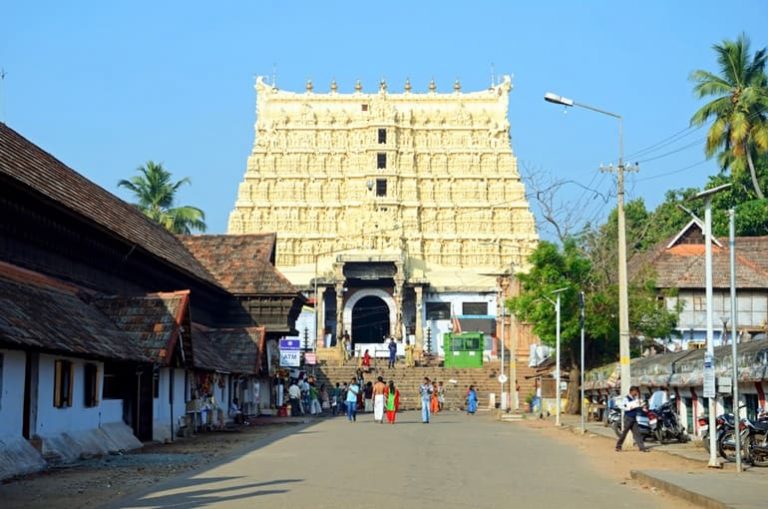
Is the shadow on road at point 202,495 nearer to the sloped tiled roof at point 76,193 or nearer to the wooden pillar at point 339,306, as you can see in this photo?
the sloped tiled roof at point 76,193

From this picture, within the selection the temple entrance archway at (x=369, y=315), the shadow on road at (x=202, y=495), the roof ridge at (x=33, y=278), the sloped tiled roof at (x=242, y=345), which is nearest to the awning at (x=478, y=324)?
the temple entrance archway at (x=369, y=315)

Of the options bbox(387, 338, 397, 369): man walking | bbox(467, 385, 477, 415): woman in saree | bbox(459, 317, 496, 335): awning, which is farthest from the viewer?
bbox(459, 317, 496, 335): awning

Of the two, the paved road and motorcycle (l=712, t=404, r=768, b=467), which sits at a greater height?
motorcycle (l=712, t=404, r=768, b=467)

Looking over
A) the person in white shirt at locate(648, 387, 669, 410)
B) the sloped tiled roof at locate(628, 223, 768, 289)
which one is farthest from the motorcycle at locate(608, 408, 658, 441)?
the sloped tiled roof at locate(628, 223, 768, 289)

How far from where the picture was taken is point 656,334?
155 ft

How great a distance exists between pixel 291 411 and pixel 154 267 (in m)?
16.2

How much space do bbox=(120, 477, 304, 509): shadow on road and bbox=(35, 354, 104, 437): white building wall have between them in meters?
4.88

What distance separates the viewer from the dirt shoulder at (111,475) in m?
14.1

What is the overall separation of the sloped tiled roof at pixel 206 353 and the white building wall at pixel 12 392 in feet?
39.5

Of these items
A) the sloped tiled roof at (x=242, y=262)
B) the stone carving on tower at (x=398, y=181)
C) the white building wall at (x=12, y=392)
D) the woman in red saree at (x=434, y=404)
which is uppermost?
the stone carving on tower at (x=398, y=181)

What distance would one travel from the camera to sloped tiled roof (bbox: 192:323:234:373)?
33.2 m

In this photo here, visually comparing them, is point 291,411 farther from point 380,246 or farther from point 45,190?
point 380,246

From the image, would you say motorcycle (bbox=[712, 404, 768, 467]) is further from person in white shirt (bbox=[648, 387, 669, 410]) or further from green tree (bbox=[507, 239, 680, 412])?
green tree (bbox=[507, 239, 680, 412])

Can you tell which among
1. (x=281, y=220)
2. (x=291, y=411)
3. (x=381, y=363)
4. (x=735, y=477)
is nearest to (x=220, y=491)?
(x=735, y=477)
